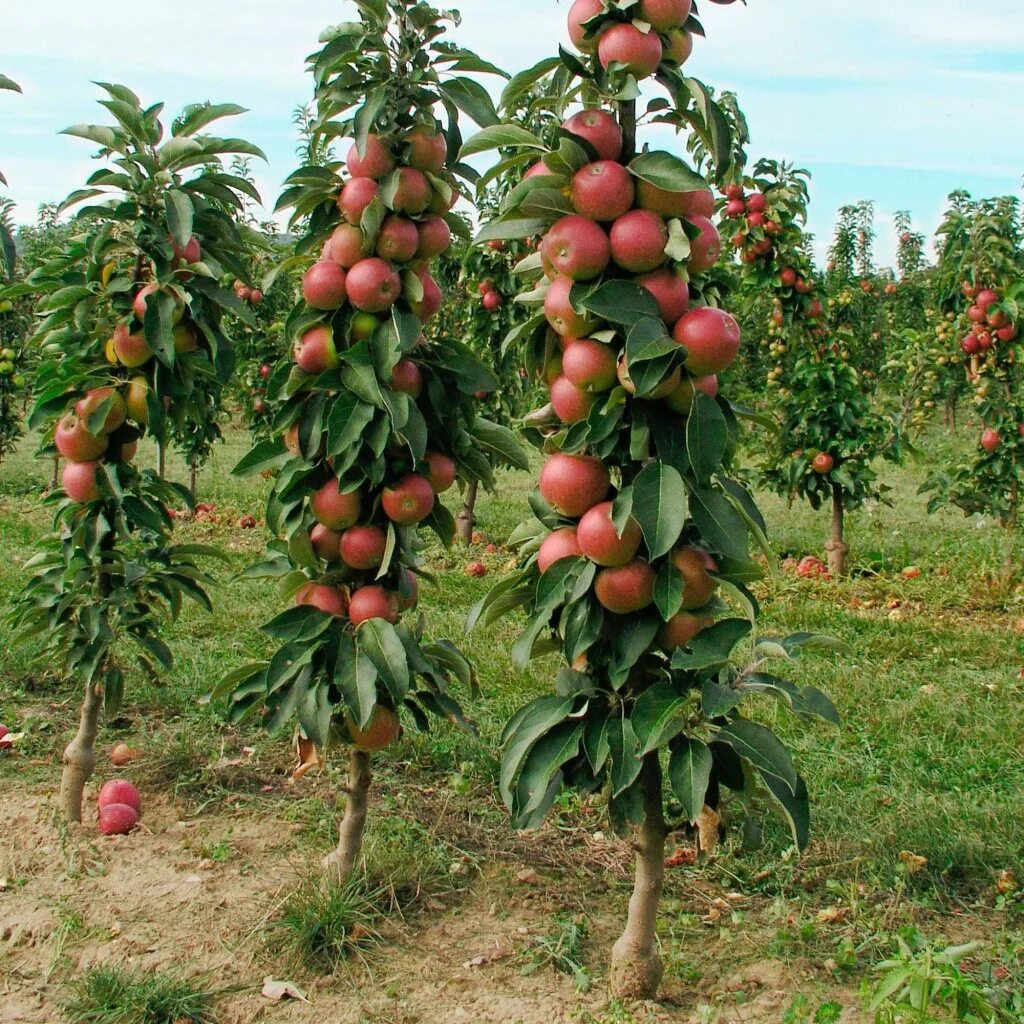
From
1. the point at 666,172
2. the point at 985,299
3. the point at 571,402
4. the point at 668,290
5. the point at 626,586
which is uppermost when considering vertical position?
the point at 985,299

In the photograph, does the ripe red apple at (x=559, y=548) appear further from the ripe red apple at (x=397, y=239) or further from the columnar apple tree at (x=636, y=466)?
the ripe red apple at (x=397, y=239)

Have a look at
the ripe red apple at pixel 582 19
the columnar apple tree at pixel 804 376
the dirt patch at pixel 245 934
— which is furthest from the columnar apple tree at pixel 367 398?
the columnar apple tree at pixel 804 376

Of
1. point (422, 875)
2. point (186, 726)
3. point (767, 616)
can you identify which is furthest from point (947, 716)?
point (186, 726)

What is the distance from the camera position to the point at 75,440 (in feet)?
9.49

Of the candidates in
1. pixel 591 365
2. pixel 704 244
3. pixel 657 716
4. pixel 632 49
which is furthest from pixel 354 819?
pixel 632 49

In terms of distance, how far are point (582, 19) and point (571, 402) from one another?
78 centimetres

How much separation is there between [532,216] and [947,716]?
3.14 metres

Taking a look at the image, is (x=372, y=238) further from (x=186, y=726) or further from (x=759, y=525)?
(x=186, y=726)

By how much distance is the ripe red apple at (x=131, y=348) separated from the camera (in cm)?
281

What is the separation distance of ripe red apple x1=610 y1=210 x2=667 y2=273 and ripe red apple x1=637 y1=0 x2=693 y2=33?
0.38m

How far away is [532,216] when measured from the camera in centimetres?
207

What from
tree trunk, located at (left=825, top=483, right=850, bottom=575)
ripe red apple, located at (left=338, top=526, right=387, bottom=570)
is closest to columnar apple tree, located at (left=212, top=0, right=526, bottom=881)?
ripe red apple, located at (left=338, top=526, right=387, bottom=570)

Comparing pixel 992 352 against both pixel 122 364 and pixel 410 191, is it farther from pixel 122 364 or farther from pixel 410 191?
pixel 122 364

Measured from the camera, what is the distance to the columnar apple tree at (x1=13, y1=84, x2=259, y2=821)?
2.73 m
